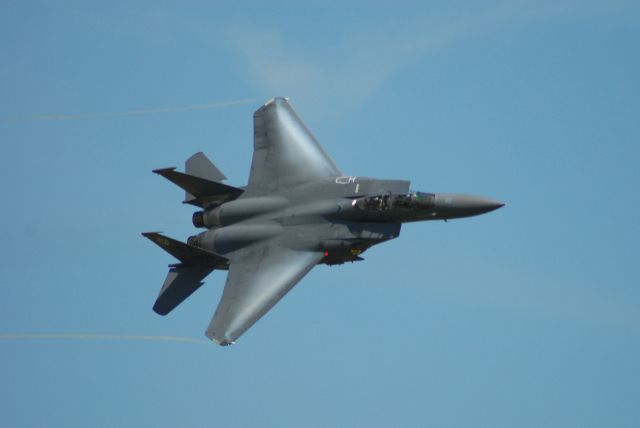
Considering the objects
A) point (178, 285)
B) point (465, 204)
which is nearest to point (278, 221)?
point (178, 285)

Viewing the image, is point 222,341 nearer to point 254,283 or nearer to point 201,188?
point 254,283

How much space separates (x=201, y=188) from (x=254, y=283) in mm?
4381

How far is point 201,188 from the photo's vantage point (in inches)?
1768

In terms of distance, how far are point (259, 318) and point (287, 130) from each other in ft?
25.5

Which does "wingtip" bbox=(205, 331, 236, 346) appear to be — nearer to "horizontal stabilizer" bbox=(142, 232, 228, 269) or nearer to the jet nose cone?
"horizontal stabilizer" bbox=(142, 232, 228, 269)

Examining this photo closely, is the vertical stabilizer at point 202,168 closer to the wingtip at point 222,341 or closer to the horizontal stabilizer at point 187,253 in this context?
the horizontal stabilizer at point 187,253

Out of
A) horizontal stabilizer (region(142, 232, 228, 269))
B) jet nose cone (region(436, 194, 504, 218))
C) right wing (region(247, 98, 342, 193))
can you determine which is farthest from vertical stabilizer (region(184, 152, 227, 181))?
jet nose cone (region(436, 194, 504, 218))

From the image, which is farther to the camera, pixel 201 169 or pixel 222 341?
pixel 201 169

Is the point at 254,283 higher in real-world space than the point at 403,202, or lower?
lower

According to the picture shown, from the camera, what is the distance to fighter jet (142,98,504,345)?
41.7 meters

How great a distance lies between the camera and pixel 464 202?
41.5m

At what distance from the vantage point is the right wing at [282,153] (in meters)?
44.4

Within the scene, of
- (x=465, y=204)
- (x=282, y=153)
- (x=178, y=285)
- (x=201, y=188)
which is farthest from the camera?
(x=282, y=153)

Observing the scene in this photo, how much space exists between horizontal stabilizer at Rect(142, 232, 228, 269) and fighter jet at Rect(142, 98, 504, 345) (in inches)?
1.2
